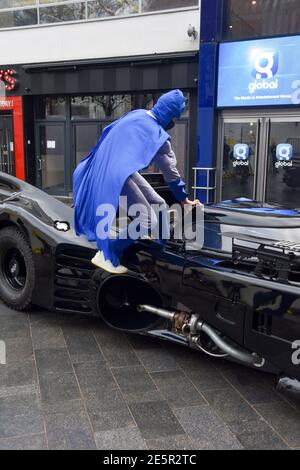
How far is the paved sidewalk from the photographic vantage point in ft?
8.32

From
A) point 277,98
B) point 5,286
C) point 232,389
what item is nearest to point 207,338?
point 232,389

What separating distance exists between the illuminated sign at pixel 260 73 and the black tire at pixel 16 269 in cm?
718

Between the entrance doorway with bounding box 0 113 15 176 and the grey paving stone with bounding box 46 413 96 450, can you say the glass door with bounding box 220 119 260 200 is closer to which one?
the entrance doorway with bounding box 0 113 15 176

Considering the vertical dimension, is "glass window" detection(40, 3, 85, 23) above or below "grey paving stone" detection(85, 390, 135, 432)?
above

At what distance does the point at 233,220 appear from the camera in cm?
365

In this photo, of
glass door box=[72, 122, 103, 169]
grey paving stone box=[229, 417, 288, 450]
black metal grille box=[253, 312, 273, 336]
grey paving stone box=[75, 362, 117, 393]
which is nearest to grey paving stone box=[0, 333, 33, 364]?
grey paving stone box=[75, 362, 117, 393]

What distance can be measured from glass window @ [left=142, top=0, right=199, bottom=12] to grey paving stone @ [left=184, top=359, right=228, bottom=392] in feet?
33.0

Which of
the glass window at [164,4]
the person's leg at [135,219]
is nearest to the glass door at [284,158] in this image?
the glass window at [164,4]

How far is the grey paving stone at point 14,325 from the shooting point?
3.90 meters

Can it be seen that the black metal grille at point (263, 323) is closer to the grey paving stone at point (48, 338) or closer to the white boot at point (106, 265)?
the white boot at point (106, 265)

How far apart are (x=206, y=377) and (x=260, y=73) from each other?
8111 mm

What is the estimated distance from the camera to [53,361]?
135 inches

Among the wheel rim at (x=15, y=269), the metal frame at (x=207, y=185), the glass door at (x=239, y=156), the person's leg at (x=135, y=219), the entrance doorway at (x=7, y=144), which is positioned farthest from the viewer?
the entrance doorway at (x=7, y=144)

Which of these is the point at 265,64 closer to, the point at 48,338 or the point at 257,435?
the point at 48,338
